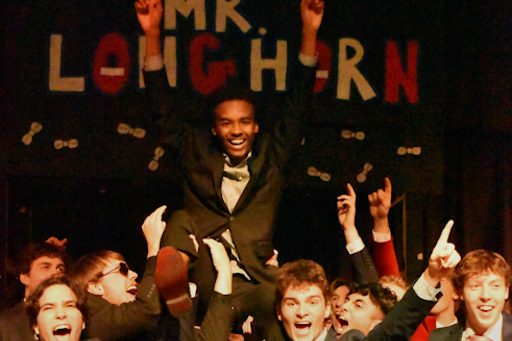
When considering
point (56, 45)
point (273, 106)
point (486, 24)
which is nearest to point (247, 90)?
point (273, 106)

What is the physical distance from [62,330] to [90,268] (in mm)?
573

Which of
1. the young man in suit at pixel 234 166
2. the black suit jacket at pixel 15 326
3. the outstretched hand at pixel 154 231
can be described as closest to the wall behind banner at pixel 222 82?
the young man in suit at pixel 234 166

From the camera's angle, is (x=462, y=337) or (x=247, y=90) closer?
(x=462, y=337)

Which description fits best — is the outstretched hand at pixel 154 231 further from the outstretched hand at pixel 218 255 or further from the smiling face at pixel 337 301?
the smiling face at pixel 337 301

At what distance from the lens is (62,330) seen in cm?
330

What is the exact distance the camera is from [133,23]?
4.88m

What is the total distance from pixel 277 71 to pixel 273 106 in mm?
197

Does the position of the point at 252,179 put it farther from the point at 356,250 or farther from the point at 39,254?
the point at 39,254

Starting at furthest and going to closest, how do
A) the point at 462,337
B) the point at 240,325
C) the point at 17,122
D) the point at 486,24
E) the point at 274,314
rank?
1. the point at 486,24
2. the point at 17,122
3. the point at 240,325
4. the point at 274,314
5. the point at 462,337

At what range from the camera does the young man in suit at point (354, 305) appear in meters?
3.06

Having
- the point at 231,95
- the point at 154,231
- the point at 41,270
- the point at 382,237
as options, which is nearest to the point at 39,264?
the point at 41,270

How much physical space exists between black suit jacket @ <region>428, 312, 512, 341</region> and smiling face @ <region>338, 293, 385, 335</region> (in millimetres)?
243

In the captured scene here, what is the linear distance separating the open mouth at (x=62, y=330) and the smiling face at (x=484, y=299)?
152 centimetres

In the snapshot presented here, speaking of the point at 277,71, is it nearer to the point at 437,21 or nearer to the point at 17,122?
the point at 437,21
